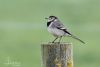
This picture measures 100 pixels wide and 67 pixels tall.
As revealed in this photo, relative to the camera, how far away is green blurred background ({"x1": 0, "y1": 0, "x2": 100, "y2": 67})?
14758 millimetres

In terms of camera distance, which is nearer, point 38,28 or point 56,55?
point 56,55

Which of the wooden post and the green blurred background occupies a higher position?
the green blurred background

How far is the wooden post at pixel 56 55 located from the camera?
923 cm

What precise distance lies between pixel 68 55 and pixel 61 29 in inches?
98.2

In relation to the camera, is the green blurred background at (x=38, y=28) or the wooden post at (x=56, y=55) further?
the green blurred background at (x=38, y=28)

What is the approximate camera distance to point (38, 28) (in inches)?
725

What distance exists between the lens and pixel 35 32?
17906 mm

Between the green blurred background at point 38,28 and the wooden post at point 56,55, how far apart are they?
99.8 inches

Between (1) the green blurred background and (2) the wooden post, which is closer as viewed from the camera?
(2) the wooden post

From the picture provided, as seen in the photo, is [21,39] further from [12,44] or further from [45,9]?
[45,9]

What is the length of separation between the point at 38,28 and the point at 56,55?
30.2ft

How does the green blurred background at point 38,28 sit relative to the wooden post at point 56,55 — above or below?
above

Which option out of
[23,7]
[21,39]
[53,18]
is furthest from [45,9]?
[53,18]

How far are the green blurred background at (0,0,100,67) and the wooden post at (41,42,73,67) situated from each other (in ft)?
8.31
